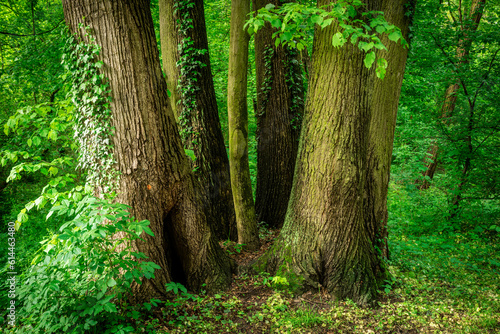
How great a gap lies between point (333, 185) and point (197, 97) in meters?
2.83

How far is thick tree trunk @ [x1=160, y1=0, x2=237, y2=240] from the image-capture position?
4.94 metres

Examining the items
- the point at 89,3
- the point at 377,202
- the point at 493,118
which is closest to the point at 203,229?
the point at 377,202

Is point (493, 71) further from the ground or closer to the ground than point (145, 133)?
further from the ground

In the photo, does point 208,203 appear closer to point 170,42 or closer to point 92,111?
point 92,111

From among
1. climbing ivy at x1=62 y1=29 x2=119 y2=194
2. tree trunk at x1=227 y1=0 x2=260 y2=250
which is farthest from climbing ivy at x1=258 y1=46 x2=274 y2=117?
climbing ivy at x1=62 y1=29 x2=119 y2=194

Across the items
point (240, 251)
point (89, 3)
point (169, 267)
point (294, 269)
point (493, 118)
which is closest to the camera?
point (89, 3)

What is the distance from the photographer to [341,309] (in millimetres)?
3410

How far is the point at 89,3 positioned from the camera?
2979 mm

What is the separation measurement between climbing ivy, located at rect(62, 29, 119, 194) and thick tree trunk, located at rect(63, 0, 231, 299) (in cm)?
8

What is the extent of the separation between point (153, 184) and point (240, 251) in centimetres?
214

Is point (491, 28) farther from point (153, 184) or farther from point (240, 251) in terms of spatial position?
point (153, 184)

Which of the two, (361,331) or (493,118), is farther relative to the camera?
(493,118)

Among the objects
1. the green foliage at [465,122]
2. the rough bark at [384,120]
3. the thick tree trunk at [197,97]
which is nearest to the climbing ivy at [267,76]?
the thick tree trunk at [197,97]

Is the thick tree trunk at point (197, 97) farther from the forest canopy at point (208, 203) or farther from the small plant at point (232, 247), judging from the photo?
the small plant at point (232, 247)
